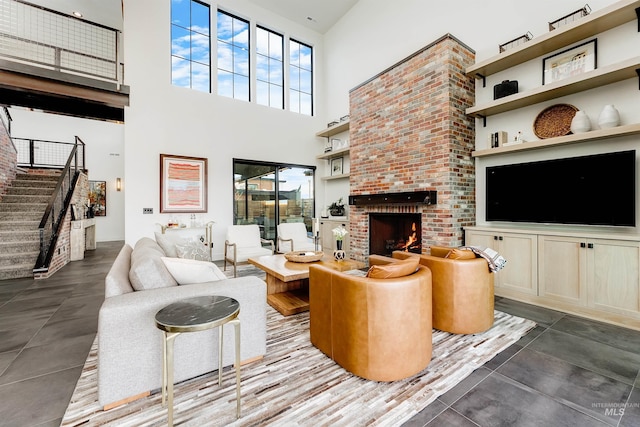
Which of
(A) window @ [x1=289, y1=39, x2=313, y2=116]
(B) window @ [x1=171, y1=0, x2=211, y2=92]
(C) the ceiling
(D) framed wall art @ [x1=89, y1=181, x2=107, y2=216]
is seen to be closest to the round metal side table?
(B) window @ [x1=171, y1=0, x2=211, y2=92]

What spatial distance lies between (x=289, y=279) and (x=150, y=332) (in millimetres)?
1344

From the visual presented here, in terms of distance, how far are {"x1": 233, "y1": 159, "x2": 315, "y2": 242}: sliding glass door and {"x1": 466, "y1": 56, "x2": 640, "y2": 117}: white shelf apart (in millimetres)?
4171

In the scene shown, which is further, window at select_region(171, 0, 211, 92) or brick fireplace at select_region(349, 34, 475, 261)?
window at select_region(171, 0, 211, 92)

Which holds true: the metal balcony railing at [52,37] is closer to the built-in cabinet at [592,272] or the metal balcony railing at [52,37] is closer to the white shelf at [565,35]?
the white shelf at [565,35]

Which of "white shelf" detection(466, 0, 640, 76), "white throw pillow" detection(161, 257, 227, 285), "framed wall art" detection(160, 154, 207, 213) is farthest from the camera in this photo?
"framed wall art" detection(160, 154, 207, 213)

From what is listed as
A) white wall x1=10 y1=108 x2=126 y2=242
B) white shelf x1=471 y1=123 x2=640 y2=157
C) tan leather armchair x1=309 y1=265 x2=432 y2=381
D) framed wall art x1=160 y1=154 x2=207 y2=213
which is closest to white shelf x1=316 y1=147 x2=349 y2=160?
framed wall art x1=160 y1=154 x2=207 y2=213

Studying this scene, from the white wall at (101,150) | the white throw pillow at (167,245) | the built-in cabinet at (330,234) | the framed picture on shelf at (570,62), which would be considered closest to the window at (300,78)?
the built-in cabinet at (330,234)

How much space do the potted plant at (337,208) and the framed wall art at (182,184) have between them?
112 inches

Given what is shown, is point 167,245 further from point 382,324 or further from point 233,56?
point 233,56

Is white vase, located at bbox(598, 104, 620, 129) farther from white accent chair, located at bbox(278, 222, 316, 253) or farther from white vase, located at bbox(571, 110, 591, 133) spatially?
white accent chair, located at bbox(278, 222, 316, 253)

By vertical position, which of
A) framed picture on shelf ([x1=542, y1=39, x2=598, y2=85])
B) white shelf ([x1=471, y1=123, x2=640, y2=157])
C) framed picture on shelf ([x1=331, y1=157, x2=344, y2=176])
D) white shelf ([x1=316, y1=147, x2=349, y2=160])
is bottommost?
white shelf ([x1=471, y1=123, x2=640, y2=157])

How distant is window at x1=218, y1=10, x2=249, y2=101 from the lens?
6031 mm

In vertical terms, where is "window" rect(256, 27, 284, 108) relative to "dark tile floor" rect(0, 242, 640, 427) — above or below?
above

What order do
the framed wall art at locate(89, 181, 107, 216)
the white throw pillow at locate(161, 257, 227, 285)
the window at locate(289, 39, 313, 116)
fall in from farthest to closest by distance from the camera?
the framed wall art at locate(89, 181, 107, 216) < the window at locate(289, 39, 313, 116) < the white throw pillow at locate(161, 257, 227, 285)
